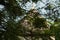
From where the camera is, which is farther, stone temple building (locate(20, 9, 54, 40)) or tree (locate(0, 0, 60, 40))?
stone temple building (locate(20, 9, 54, 40))

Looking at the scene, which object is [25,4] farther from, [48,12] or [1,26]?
[1,26]

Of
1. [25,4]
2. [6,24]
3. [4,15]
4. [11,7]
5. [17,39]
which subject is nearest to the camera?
[17,39]

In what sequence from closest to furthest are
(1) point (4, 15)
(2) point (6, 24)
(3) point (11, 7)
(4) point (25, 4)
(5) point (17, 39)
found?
(5) point (17, 39) → (2) point (6, 24) → (1) point (4, 15) → (3) point (11, 7) → (4) point (25, 4)

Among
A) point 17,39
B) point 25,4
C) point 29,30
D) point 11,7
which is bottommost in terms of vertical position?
point 17,39

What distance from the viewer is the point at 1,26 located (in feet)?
9.75

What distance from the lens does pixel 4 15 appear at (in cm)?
304

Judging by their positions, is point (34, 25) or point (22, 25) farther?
point (34, 25)

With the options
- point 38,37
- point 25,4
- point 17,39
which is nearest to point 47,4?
point 25,4

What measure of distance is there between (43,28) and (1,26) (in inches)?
29.2

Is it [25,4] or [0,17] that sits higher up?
[25,4]

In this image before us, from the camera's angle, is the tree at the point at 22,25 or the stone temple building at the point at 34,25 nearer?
the tree at the point at 22,25

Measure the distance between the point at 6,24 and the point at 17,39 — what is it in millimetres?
337

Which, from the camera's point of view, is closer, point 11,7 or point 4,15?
point 4,15

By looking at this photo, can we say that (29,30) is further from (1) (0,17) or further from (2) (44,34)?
(1) (0,17)
